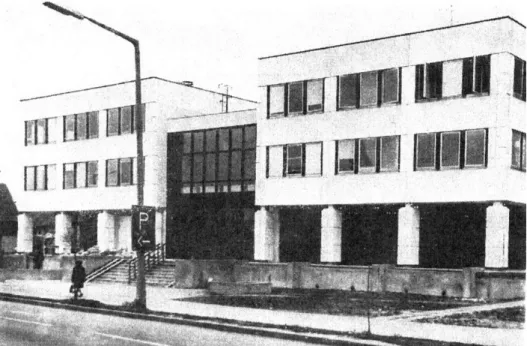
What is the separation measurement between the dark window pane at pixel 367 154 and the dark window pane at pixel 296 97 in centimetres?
403

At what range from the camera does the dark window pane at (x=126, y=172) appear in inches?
1804

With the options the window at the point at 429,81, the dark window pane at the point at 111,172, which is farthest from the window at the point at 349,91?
the dark window pane at the point at 111,172

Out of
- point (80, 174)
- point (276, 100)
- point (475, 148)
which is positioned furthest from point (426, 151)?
point (80, 174)

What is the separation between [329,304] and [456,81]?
528 inches

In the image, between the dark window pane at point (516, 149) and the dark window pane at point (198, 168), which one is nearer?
the dark window pane at point (516, 149)

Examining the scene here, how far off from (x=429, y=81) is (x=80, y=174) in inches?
1012

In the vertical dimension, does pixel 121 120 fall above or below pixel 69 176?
above

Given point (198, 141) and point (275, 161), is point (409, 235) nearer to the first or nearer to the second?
point (275, 161)

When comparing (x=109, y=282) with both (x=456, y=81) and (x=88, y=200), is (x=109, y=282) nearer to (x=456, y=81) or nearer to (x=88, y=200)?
(x=88, y=200)

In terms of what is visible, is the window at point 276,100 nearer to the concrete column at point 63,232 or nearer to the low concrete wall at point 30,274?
the low concrete wall at point 30,274

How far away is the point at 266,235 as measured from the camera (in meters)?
38.5

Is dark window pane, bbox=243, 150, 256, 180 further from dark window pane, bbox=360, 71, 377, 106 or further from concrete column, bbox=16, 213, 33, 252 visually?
concrete column, bbox=16, 213, 33, 252

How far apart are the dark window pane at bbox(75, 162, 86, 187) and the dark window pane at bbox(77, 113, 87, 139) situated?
6.13ft

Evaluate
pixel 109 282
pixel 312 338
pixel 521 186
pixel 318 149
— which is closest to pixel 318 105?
pixel 318 149
